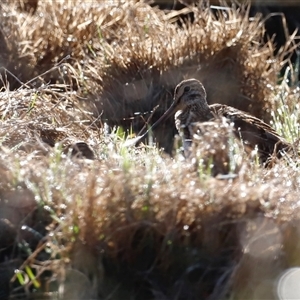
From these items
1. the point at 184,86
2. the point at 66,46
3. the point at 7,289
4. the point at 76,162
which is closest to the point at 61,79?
the point at 66,46

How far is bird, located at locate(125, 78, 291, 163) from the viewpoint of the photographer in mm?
6719

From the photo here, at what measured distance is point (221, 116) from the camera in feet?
21.6

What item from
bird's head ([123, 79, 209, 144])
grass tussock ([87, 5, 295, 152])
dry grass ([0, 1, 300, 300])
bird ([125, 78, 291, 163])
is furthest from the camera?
grass tussock ([87, 5, 295, 152])

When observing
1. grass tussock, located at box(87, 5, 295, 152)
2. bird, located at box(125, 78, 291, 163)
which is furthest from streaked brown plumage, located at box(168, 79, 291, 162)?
grass tussock, located at box(87, 5, 295, 152)

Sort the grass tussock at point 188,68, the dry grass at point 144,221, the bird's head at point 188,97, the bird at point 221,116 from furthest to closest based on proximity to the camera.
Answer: the grass tussock at point 188,68
the bird's head at point 188,97
the bird at point 221,116
the dry grass at point 144,221

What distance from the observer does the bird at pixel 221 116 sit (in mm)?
6719

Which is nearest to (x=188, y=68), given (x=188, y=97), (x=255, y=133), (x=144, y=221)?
(x=188, y=97)

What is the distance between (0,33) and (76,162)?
3.38 m

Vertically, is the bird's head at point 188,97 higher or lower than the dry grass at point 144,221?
lower

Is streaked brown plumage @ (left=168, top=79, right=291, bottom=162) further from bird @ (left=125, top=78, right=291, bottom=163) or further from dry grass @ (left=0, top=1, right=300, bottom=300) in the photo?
dry grass @ (left=0, top=1, right=300, bottom=300)

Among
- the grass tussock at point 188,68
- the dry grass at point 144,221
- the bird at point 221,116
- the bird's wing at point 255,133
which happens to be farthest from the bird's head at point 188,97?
the dry grass at point 144,221

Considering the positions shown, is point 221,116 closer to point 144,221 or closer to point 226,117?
point 226,117

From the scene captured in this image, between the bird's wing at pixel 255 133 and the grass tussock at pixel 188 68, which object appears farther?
the grass tussock at pixel 188 68

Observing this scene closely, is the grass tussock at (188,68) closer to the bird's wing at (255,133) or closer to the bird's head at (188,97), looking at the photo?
the bird's head at (188,97)
